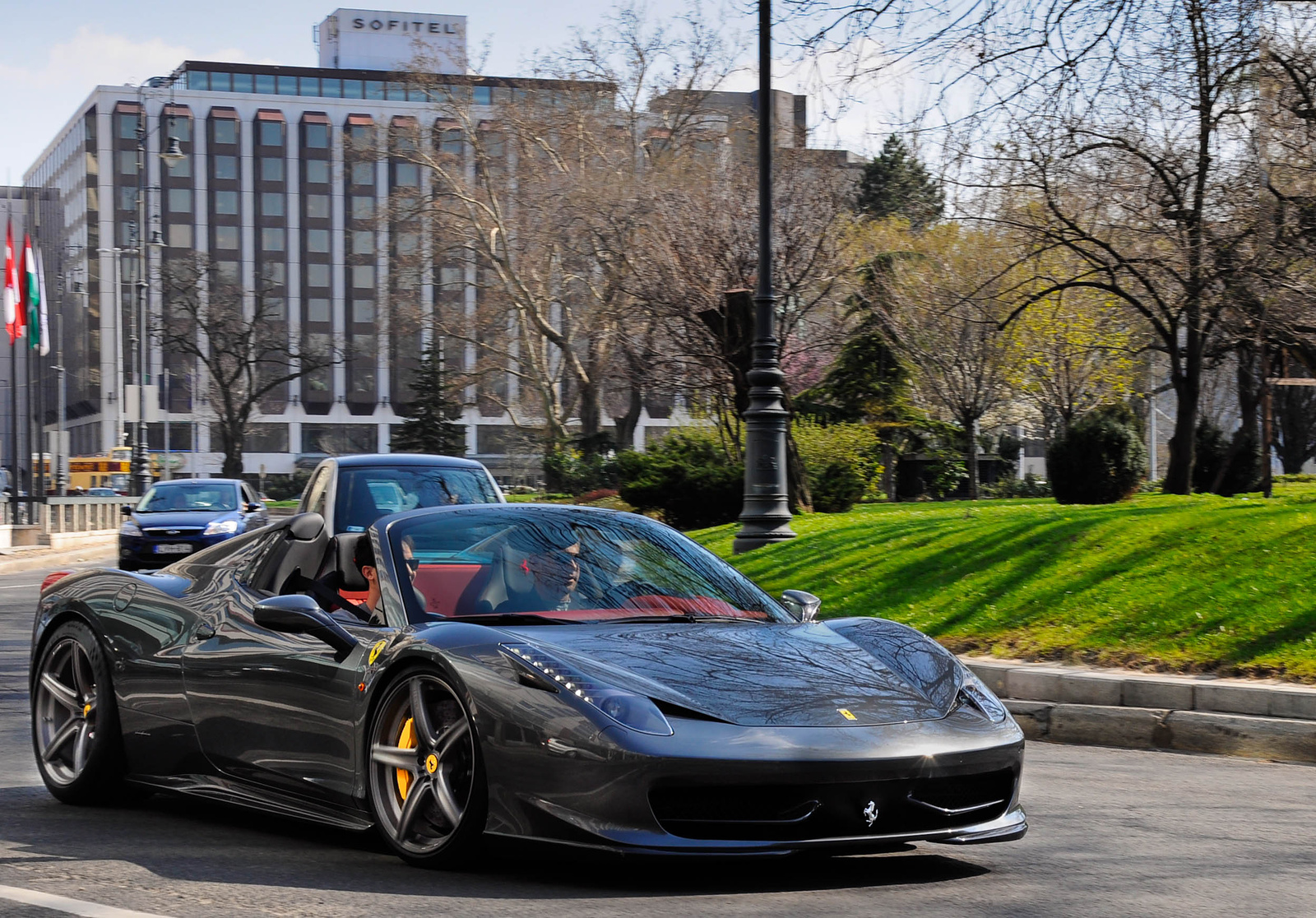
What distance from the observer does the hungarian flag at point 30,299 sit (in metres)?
41.6

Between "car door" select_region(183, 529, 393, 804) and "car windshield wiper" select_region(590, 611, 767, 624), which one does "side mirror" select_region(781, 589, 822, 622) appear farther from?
"car door" select_region(183, 529, 393, 804)

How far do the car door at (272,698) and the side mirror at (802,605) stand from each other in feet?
5.24

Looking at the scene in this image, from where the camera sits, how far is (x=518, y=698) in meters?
4.63

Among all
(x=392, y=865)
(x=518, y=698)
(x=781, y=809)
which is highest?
(x=518, y=698)

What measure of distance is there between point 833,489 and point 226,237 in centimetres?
8543

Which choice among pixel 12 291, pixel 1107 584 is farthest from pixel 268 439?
pixel 1107 584

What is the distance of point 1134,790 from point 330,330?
10159cm

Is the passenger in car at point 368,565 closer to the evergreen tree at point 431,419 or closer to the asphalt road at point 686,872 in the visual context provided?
the asphalt road at point 686,872

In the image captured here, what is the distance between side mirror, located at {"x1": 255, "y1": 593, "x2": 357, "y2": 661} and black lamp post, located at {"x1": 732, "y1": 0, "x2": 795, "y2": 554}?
12410 millimetres

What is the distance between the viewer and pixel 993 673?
9859 mm

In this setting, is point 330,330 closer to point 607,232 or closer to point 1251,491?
point 607,232

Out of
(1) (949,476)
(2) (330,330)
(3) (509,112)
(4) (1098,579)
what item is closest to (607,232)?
(3) (509,112)

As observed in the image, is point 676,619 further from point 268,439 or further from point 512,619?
point 268,439

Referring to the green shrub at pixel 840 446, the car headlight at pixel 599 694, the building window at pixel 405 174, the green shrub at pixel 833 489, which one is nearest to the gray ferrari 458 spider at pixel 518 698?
the car headlight at pixel 599 694
